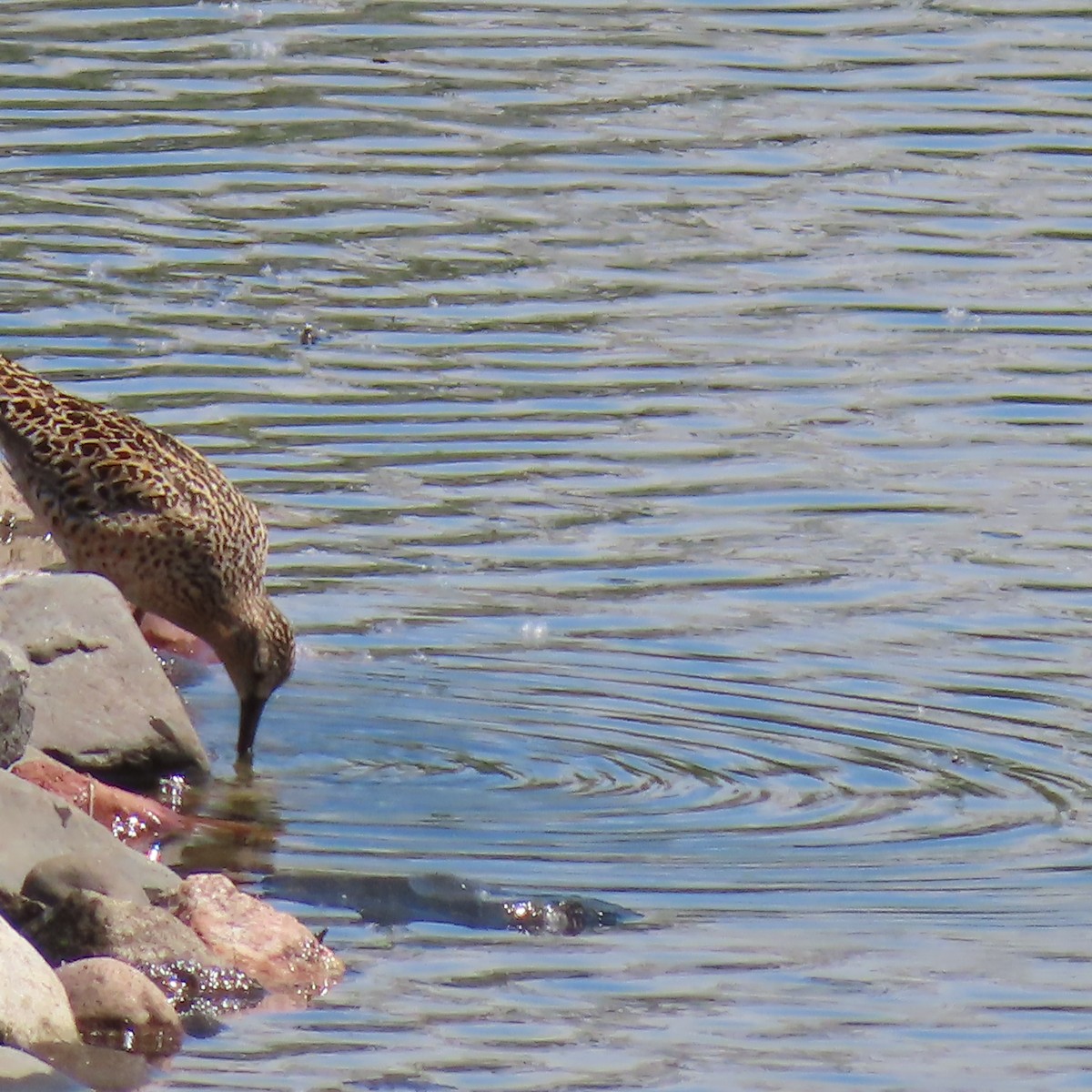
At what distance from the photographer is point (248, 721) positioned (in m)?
10.3

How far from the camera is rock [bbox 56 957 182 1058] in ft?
24.1

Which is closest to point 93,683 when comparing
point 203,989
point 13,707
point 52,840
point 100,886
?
point 13,707

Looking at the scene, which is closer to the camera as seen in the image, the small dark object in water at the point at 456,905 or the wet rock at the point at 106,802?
the small dark object in water at the point at 456,905

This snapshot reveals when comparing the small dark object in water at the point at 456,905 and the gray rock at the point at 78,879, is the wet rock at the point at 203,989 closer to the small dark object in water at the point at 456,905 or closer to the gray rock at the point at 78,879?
the gray rock at the point at 78,879

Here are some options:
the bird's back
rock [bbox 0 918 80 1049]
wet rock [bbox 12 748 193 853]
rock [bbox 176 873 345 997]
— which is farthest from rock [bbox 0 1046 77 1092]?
the bird's back

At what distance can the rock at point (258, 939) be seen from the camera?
25.6 feet

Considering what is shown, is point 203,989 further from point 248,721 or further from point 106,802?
point 248,721

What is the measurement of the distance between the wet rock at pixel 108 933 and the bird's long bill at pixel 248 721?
91.1 inches

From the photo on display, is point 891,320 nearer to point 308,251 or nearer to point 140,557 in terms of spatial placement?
point 308,251

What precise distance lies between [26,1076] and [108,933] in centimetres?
91

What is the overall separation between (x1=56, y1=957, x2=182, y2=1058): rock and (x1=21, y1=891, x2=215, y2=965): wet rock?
258 millimetres

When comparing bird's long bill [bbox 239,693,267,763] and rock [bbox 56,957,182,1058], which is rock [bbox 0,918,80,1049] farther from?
bird's long bill [bbox 239,693,267,763]

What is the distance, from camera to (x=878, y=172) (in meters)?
16.8

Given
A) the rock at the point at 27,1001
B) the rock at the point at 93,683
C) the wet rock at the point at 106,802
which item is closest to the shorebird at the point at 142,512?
the rock at the point at 93,683
